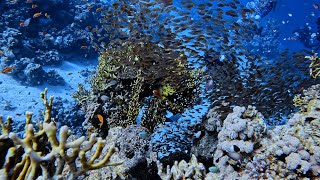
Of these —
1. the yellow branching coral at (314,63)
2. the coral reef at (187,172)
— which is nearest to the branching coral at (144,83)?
the coral reef at (187,172)

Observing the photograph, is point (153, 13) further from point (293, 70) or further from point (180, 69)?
point (293, 70)

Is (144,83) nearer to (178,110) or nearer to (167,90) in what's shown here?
(167,90)

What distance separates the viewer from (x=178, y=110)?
6.48 metres

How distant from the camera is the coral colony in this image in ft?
7.54

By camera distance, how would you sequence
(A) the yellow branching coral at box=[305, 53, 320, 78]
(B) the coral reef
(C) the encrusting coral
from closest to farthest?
(C) the encrusting coral, (B) the coral reef, (A) the yellow branching coral at box=[305, 53, 320, 78]

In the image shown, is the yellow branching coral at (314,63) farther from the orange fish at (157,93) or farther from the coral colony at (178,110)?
the orange fish at (157,93)

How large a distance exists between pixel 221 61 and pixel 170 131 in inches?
93.4

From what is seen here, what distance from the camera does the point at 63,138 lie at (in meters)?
1.81

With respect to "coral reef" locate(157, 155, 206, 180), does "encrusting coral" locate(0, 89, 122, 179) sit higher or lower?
higher

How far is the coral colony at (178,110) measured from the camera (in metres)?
2.30

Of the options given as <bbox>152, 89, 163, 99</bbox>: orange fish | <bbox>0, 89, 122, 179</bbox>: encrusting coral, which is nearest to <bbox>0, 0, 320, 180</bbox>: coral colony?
<bbox>0, 89, 122, 179</bbox>: encrusting coral

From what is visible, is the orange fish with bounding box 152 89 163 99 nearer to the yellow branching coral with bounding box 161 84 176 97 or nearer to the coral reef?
the yellow branching coral with bounding box 161 84 176 97

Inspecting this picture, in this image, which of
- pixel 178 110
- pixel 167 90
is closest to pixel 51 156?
pixel 167 90

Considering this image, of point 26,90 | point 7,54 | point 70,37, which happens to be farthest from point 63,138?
point 70,37
